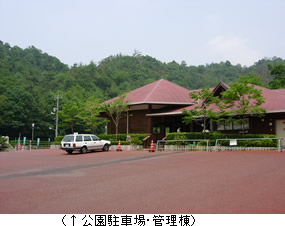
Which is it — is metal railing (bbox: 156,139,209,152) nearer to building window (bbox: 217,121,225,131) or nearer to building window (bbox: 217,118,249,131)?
building window (bbox: 217,118,249,131)

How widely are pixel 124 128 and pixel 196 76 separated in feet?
180

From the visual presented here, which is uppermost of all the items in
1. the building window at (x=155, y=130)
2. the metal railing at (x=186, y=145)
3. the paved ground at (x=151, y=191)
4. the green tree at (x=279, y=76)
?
the green tree at (x=279, y=76)

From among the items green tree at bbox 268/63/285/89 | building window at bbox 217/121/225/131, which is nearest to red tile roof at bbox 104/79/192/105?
building window at bbox 217/121/225/131

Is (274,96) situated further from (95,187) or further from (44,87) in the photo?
(44,87)

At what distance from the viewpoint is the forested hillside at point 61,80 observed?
65250mm

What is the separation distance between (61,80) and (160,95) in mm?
62114

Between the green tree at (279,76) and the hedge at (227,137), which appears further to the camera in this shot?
the green tree at (279,76)

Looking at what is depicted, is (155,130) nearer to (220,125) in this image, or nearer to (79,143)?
(220,125)

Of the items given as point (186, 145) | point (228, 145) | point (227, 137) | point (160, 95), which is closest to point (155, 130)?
point (160, 95)

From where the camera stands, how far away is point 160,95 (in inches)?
1174

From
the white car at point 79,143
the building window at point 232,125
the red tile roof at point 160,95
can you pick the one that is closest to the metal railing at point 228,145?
the building window at point 232,125

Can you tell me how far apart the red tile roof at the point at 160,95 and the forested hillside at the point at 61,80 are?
105 ft

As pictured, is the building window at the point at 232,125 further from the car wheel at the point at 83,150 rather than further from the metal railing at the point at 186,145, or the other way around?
the car wheel at the point at 83,150

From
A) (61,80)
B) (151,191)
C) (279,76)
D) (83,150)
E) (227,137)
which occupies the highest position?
(61,80)
